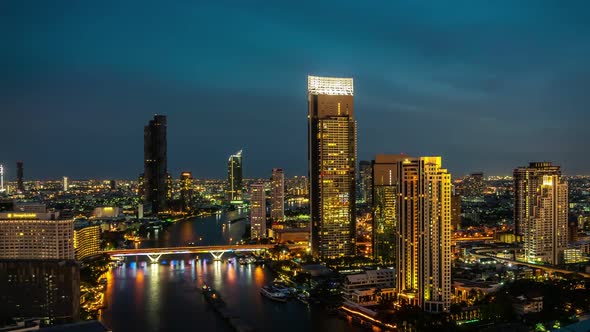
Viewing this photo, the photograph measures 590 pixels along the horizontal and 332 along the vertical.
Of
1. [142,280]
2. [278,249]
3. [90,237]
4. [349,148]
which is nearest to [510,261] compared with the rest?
[349,148]

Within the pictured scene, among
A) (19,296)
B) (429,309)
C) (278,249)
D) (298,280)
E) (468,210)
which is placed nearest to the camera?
(19,296)

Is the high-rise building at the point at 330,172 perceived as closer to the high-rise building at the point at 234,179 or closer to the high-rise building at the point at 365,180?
the high-rise building at the point at 365,180

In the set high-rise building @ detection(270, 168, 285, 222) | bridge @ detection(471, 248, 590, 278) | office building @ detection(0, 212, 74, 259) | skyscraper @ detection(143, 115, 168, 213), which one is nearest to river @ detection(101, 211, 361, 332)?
office building @ detection(0, 212, 74, 259)

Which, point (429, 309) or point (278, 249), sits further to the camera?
point (278, 249)

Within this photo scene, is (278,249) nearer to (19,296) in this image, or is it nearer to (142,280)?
(142,280)

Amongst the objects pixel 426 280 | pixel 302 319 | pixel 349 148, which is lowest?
pixel 302 319

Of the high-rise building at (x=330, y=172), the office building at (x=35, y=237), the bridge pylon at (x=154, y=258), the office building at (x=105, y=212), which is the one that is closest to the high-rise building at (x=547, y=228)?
the high-rise building at (x=330, y=172)

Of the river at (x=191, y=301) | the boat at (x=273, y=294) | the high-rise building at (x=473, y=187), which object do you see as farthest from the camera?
the high-rise building at (x=473, y=187)
